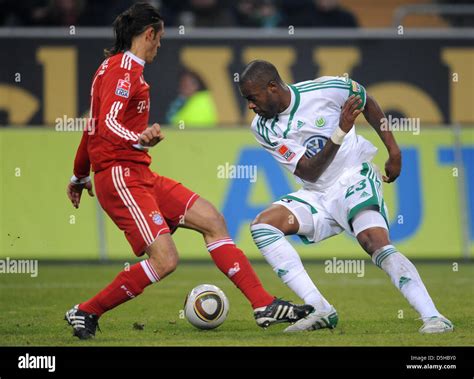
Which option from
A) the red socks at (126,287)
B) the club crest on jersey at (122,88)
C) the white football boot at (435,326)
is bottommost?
the white football boot at (435,326)

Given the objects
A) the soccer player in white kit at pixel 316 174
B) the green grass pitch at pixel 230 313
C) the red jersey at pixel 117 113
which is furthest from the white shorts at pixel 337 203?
the red jersey at pixel 117 113

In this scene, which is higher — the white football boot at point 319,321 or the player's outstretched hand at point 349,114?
the player's outstretched hand at point 349,114

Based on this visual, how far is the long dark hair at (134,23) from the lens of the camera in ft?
26.2

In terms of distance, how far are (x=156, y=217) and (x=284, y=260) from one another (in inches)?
38.8

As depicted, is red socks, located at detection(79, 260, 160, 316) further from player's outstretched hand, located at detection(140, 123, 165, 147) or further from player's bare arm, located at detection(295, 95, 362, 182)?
player's bare arm, located at detection(295, 95, 362, 182)

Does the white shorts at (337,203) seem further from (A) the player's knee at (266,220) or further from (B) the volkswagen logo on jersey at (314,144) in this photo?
(B) the volkswagen logo on jersey at (314,144)

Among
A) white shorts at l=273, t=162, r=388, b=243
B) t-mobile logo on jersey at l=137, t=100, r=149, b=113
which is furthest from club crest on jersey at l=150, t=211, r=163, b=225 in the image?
white shorts at l=273, t=162, r=388, b=243

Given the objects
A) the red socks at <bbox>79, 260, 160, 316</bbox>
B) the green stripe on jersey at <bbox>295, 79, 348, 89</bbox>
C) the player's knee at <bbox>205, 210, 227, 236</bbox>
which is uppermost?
the green stripe on jersey at <bbox>295, 79, 348, 89</bbox>

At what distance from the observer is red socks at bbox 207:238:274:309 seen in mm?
8047

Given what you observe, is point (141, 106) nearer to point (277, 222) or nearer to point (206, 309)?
point (277, 222)

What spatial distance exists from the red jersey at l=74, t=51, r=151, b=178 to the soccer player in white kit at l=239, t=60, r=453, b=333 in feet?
2.50

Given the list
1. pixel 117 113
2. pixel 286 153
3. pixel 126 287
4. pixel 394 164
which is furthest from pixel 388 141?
pixel 126 287

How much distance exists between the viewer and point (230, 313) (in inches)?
370
